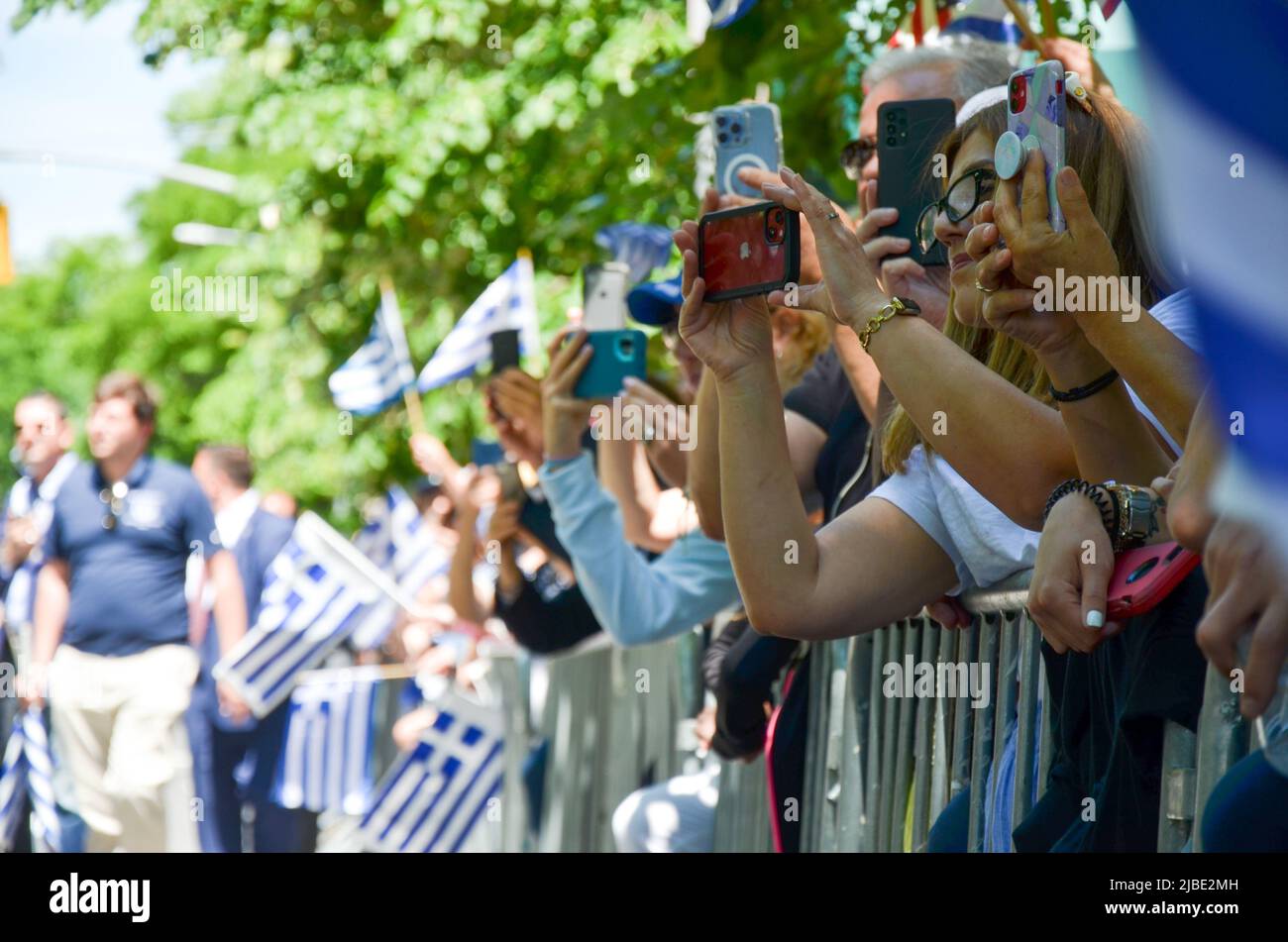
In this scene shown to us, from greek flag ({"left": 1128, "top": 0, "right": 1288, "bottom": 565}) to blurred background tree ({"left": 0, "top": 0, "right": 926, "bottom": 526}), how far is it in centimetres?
375

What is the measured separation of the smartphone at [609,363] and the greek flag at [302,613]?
4.26m

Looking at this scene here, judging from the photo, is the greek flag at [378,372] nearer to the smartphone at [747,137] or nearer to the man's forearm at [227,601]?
the man's forearm at [227,601]

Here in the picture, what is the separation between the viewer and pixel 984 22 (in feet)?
18.7

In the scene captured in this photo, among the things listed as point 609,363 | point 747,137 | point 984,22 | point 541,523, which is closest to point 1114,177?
point 747,137

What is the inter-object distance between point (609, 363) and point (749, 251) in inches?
84.5

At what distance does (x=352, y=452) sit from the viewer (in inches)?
682

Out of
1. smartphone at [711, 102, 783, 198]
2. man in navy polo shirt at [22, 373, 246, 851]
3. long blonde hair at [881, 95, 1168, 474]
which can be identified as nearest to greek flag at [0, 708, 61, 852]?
man in navy polo shirt at [22, 373, 246, 851]

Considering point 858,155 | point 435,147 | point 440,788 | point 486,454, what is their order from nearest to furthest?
point 858,155 < point 486,454 < point 440,788 < point 435,147

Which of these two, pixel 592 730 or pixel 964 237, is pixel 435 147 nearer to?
pixel 592 730

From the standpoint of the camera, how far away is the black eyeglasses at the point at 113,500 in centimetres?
920

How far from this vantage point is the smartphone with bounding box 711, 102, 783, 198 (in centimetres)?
424

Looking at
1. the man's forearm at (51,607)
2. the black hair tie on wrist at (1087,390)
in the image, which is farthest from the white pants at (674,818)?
the man's forearm at (51,607)
